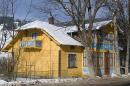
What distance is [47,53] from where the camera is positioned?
129ft

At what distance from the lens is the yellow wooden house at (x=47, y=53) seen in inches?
1516

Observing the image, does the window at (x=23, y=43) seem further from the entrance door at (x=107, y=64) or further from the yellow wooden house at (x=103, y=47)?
the entrance door at (x=107, y=64)

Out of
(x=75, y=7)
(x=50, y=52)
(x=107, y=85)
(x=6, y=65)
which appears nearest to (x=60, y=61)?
(x=50, y=52)

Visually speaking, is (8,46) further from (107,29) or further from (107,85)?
(107,85)

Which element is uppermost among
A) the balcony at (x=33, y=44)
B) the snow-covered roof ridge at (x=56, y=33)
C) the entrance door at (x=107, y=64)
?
the snow-covered roof ridge at (x=56, y=33)

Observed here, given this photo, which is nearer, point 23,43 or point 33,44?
point 33,44

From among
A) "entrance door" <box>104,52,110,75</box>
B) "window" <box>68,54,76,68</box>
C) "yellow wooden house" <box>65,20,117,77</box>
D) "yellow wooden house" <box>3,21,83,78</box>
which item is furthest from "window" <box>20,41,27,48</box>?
"entrance door" <box>104,52,110,75</box>

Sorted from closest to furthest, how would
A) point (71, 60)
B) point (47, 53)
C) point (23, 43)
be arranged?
point (47, 53)
point (71, 60)
point (23, 43)

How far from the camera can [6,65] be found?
31.3 metres

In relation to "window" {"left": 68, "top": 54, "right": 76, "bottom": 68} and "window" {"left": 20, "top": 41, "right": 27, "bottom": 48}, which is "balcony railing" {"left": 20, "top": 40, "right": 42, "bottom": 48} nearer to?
"window" {"left": 20, "top": 41, "right": 27, "bottom": 48}

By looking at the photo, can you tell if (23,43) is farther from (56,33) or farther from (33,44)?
(56,33)

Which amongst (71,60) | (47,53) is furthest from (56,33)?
(71,60)

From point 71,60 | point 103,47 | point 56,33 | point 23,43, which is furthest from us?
point 103,47

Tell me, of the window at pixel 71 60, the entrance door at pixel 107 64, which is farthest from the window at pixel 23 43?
the entrance door at pixel 107 64
